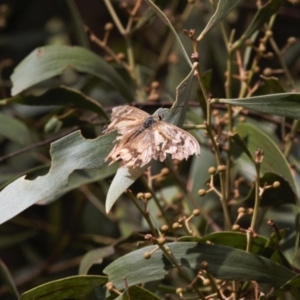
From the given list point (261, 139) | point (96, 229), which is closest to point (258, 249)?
point (261, 139)

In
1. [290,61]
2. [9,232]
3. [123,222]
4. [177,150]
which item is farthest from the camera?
[9,232]

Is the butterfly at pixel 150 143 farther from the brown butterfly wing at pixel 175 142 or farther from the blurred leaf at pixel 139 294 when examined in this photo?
the blurred leaf at pixel 139 294

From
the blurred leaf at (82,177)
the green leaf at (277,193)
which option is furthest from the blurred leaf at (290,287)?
the blurred leaf at (82,177)

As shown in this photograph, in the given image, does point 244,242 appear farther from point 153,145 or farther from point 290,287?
point 153,145

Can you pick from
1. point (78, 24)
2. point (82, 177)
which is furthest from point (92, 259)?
point (78, 24)

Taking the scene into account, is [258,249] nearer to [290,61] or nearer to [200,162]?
[200,162]

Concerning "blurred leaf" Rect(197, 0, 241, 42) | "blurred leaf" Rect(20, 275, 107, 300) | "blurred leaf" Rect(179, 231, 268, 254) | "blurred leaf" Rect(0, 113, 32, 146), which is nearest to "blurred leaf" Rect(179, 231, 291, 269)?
"blurred leaf" Rect(179, 231, 268, 254)
